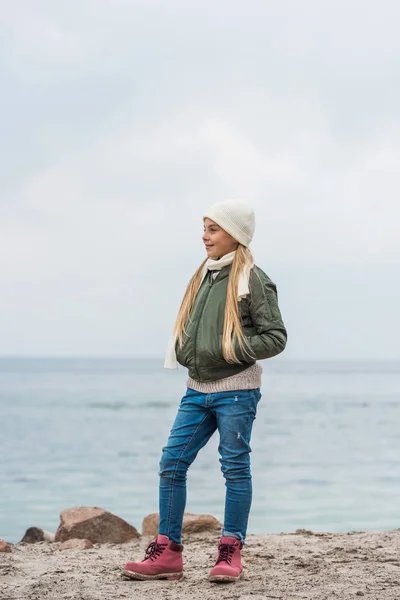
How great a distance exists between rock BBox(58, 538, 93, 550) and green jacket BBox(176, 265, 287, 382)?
199 cm

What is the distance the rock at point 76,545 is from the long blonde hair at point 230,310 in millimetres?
2035

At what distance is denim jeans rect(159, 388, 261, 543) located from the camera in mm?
4047

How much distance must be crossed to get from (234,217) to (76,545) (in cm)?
268

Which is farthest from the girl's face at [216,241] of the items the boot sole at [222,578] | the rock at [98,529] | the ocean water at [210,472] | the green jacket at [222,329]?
the ocean water at [210,472]

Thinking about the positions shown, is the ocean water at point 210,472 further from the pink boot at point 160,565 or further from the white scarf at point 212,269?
the white scarf at point 212,269

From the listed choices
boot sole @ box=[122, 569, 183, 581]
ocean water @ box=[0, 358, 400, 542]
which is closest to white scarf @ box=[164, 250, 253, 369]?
boot sole @ box=[122, 569, 183, 581]

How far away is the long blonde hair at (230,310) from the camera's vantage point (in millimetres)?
4000

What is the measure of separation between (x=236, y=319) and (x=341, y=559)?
5.42 feet

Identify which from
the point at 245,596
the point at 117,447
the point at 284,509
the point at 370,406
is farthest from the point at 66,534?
the point at 370,406

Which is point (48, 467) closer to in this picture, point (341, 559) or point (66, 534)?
point (66, 534)

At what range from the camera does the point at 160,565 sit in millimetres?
4176

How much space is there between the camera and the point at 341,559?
4652mm

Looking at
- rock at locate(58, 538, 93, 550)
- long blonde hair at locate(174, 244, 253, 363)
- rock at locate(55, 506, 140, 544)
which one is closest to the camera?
long blonde hair at locate(174, 244, 253, 363)

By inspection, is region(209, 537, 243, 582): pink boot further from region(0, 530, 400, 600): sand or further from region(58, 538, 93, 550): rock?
region(58, 538, 93, 550): rock
